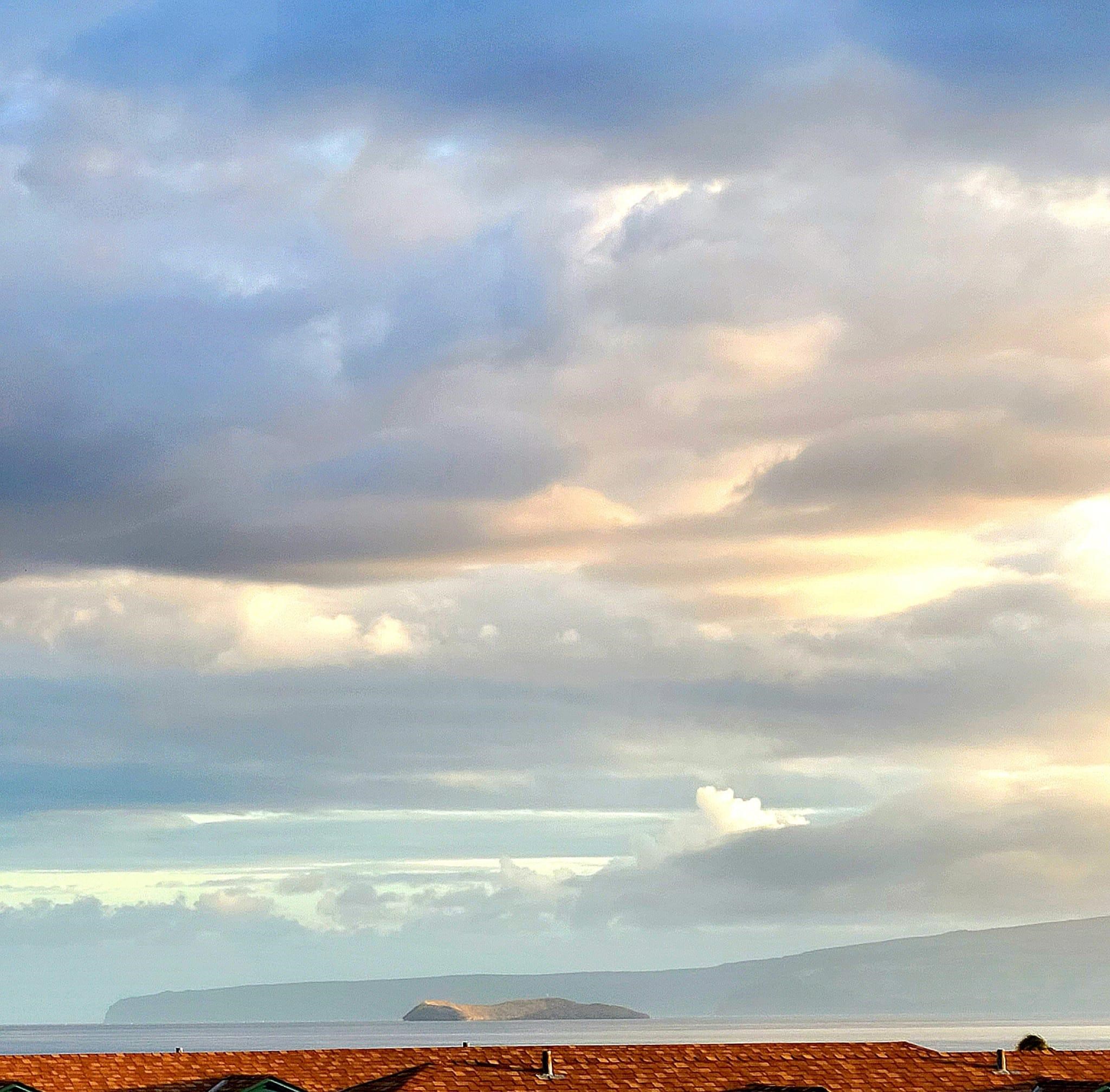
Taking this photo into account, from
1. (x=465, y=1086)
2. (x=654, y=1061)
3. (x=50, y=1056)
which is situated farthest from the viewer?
(x=50, y=1056)

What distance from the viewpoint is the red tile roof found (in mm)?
51531

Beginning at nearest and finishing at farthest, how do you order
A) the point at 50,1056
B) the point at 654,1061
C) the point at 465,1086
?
the point at 465,1086 < the point at 654,1061 < the point at 50,1056

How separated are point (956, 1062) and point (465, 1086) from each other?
17.3 m

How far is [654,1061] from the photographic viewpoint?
54.2 meters

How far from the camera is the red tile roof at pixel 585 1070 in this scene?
51.5m

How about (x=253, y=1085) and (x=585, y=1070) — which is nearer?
(x=253, y=1085)

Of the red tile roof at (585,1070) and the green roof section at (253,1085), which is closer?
the green roof section at (253,1085)

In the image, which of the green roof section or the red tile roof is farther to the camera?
the red tile roof

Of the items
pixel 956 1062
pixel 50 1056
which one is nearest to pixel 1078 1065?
pixel 956 1062

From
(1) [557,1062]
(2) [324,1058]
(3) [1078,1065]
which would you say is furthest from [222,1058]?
(3) [1078,1065]

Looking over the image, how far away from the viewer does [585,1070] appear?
52562 millimetres

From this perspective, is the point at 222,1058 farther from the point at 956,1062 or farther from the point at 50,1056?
the point at 956,1062

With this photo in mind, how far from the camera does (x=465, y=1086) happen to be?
1975 inches

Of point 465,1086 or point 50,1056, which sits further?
point 50,1056
